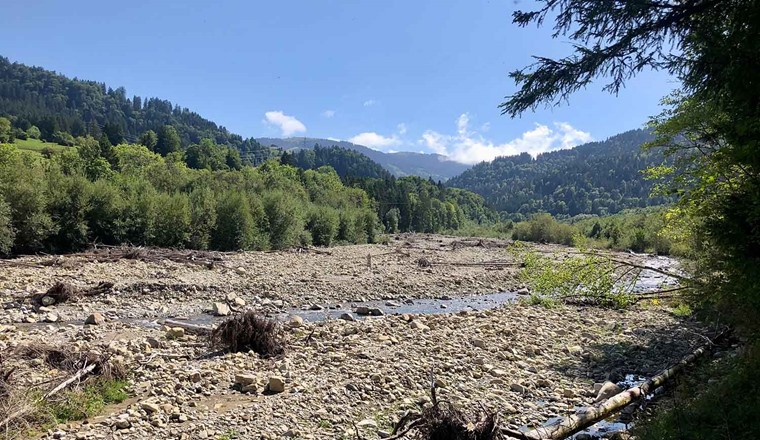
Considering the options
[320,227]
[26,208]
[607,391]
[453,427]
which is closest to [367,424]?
[453,427]

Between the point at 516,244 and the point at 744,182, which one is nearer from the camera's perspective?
the point at 744,182

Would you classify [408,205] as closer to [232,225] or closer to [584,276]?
[232,225]

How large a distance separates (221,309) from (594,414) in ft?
43.4

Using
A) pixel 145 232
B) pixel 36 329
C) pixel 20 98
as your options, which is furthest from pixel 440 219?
pixel 20 98

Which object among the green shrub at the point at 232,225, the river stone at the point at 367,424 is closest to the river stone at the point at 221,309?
the river stone at the point at 367,424

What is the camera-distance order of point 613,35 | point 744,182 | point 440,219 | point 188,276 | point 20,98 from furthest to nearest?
point 20,98 < point 440,219 < point 188,276 < point 744,182 < point 613,35

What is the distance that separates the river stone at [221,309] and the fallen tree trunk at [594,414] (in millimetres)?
12635

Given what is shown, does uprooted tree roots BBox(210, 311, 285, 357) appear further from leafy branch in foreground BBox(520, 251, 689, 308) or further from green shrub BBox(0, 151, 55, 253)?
green shrub BBox(0, 151, 55, 253)

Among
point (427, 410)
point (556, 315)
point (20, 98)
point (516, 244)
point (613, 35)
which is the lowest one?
point (556, 315)

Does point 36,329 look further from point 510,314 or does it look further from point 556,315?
point 556,315

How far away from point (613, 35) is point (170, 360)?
10421mm

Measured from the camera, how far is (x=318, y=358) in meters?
10.5

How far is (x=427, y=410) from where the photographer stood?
5691 mm

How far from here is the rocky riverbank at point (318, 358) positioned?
7320mm
